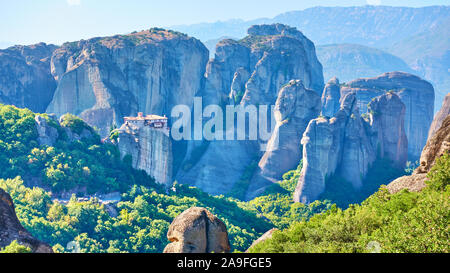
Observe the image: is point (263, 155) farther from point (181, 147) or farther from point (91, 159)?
point (91, 159)

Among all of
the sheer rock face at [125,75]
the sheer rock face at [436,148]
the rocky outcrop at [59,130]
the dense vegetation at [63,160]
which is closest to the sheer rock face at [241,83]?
the sheer rock face at [125,75]

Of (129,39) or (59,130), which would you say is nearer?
(59,130)

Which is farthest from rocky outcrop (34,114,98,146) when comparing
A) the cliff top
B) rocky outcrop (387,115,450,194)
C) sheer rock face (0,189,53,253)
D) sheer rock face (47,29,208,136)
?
sheer rock face (0,189,53,253)

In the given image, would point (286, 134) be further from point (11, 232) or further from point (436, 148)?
point (11, 232)

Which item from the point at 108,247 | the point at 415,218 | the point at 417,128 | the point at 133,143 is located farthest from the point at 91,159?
the point at 417,128

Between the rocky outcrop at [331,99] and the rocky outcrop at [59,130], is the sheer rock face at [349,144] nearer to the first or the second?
the rocky outcrop at [331,99]

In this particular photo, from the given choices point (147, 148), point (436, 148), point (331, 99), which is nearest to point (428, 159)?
point (436, 148)
